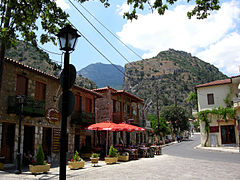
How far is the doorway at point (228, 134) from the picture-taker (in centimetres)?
2847

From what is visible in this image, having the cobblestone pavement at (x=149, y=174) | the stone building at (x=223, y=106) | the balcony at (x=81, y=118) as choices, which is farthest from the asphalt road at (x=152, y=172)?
the stone building at (x=223, y=106)

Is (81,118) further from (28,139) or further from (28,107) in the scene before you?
(28,107)

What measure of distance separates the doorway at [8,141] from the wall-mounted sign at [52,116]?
3.02m

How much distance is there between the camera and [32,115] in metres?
14.3

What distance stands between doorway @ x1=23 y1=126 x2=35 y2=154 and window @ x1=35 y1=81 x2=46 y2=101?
2.07m

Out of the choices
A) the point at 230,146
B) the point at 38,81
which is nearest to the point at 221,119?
the point at 230,146

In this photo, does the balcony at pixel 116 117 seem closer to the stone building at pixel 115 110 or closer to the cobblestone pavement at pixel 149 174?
the stone building at pixel 115 110

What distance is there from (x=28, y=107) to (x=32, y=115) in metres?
0.97

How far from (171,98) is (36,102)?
268 feet

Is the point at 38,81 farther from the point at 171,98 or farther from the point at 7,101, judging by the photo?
the point at 171,98

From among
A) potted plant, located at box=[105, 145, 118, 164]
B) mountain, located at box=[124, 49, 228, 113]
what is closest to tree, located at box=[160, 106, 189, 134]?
mountain, located at box=[124, 49, 228, 113]

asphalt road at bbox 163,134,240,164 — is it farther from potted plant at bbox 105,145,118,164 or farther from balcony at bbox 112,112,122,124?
potted plant at bbox 105,145,118,164

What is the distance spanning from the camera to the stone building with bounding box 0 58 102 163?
42.6ft

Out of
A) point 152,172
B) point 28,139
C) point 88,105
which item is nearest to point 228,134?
point 88,105
